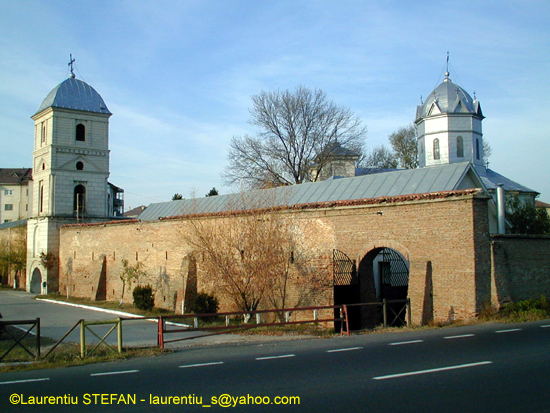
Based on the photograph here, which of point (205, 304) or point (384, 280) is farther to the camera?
point (205, 304)

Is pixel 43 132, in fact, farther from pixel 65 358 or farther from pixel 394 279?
pixel 65 358

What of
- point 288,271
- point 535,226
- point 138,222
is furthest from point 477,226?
point 138,222

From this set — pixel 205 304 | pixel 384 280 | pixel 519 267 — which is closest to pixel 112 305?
pixel 205 304

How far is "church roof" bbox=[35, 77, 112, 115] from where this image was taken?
39312 millimetres

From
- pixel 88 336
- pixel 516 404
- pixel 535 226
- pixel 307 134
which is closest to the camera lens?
pixel 516 404

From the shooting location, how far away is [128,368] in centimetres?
1052

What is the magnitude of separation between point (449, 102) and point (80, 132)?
3078 cm

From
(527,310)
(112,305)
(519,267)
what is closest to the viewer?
(527,310)

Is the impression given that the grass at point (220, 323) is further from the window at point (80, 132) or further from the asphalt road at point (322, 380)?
the window at point (80, 132)

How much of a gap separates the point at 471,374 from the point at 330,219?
11548 millimetres

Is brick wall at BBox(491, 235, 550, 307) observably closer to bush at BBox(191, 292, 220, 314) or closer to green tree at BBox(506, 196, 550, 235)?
green tree at BBox(506, 196, 550, 235)

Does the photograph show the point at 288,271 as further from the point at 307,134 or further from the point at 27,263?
the point at 27,263

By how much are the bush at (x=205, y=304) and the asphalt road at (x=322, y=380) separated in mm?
10052

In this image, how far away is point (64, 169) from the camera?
38875 mm
